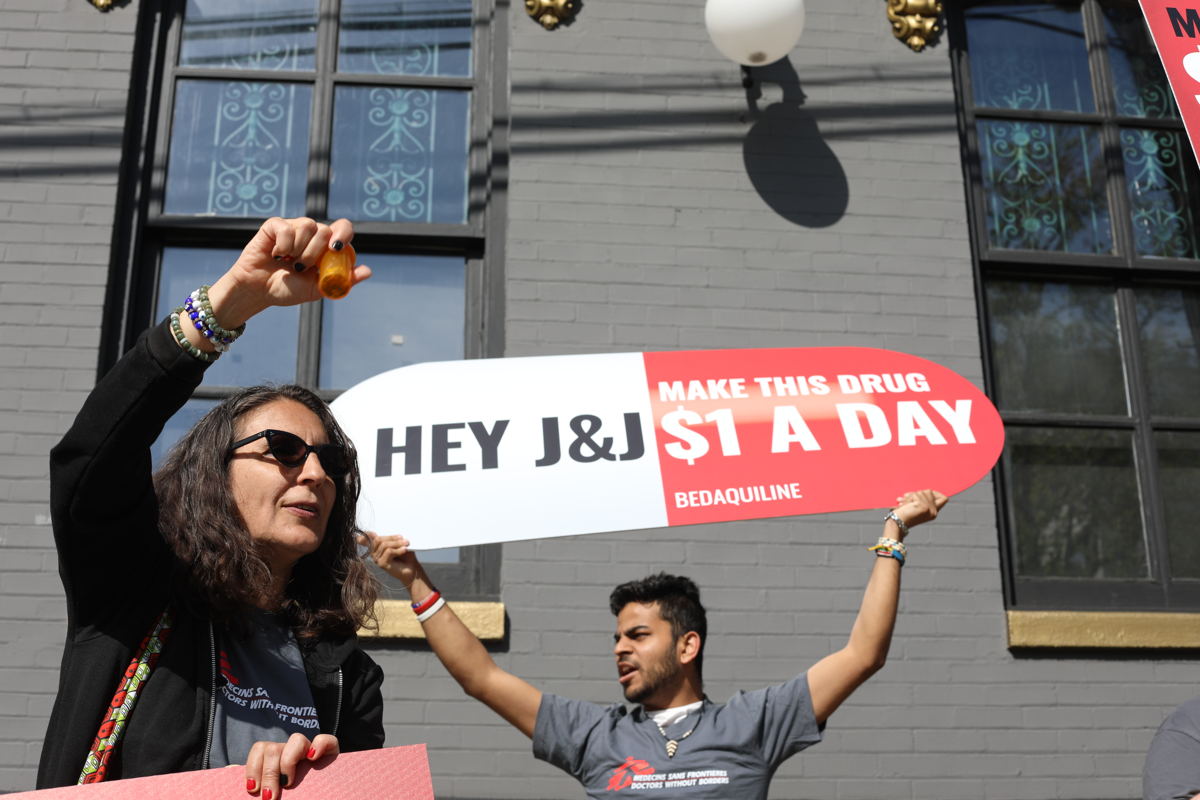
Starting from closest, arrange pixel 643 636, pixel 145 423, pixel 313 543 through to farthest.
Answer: pixel 145 423
pixel 313 543
pixel 643 636

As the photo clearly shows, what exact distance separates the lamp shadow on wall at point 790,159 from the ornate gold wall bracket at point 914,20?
0.59 metres

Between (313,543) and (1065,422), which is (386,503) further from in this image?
(1065,422)

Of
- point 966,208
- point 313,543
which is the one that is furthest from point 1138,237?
point 313,543

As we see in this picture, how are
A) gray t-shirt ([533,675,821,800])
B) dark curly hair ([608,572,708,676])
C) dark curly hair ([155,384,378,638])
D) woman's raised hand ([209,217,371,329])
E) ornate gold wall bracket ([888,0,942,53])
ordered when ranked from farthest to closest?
ornate gold wall bracket ([888,0,942,53]) < dark curly hair ([608,572,708,676]) < gray t-shirt ([533,675,821,800]) < dark curly hair ([155,384,378,638]) < woman's raised hand ([209,217,371,329])

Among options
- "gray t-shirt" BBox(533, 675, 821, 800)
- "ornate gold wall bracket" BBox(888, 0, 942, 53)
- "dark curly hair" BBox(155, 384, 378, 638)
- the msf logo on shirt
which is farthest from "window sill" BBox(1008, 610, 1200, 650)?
"dark curly hair" BBox(155, 384, 378, 638)

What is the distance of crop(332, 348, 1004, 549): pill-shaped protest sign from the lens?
3.23 metres

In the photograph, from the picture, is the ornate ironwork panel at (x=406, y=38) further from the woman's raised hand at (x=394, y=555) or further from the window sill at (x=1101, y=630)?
the window sill at (x=1101, y=630)

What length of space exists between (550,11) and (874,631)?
323cm

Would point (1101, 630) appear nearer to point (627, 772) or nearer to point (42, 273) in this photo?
point (627, 772)

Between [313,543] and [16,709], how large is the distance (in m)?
2.80

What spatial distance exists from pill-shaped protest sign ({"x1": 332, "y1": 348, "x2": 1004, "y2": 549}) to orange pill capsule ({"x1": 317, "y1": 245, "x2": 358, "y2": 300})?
1494 mm

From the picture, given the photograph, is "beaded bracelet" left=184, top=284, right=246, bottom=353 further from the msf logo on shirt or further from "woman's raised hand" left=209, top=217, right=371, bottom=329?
the msf logo on shirt

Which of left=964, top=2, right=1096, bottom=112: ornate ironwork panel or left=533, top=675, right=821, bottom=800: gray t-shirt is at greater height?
left=964, top=2, right=1096, bottom=112: ornate ironwork panel

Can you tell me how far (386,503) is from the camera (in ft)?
10.7
